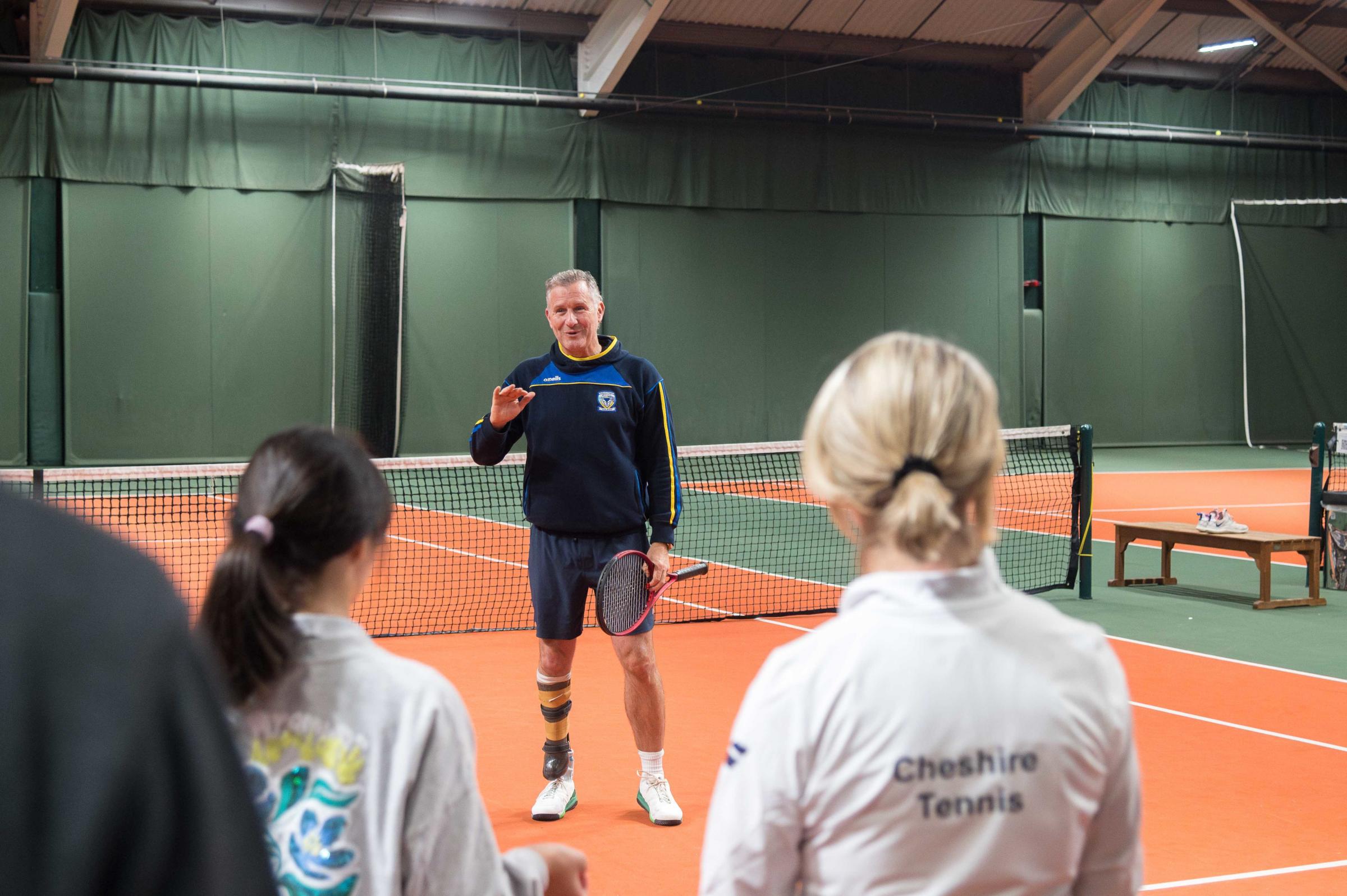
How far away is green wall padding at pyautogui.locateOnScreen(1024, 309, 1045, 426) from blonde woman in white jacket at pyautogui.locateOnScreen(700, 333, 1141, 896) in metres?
20.3

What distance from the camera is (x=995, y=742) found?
1.37 meters

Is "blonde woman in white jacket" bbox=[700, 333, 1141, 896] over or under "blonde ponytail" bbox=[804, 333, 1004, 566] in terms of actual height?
under

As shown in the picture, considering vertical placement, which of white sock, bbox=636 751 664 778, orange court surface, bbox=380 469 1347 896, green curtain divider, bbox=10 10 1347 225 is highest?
green curtain divider, bbox=10 10 1347 225

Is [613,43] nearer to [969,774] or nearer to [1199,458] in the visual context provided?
[1199,458]

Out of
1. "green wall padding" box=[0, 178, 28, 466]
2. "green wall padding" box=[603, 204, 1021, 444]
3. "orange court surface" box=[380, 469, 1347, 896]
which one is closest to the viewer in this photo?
"orange court surface" box=[380, 469, 1347, 896]

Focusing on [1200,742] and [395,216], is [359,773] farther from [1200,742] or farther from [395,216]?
[395,216]

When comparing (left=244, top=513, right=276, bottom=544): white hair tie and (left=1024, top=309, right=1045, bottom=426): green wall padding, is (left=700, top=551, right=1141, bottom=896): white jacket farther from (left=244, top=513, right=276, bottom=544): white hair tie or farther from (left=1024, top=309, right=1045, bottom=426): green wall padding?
(left=1024, top=309, right=1045, bottom=426): green wall padding

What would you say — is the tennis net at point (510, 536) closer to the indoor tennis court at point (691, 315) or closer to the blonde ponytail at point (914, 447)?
the indoor tennis court at point (691, 315)

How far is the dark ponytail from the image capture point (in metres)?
1.48

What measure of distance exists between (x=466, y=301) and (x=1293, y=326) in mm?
14020

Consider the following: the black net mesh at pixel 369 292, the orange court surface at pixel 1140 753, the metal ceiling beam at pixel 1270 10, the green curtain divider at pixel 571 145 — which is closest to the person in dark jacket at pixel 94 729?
the orange court surface at pixel 1140 753

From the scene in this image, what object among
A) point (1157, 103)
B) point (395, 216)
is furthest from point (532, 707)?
point (1157, 103)

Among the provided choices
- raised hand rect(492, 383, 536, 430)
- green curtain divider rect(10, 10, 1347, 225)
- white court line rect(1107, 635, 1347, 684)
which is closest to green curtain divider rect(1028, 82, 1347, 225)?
green curtain divider rect(10, 10, 1347, 225)

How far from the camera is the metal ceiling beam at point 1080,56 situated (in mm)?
18172
